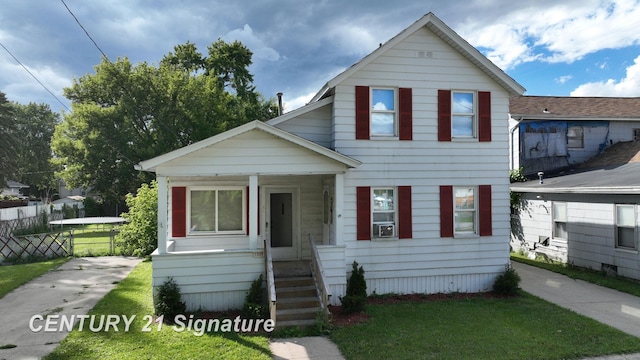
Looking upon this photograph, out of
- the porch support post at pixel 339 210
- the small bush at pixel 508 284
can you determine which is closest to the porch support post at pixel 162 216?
the porch support post at pixel 339 210

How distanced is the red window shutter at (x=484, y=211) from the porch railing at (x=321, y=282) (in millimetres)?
4936

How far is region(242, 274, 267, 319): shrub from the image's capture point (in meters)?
7.71

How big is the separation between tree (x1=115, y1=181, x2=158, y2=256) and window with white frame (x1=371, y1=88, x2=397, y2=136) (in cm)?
1082

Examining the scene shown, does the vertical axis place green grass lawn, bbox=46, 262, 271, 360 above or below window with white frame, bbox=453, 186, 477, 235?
below

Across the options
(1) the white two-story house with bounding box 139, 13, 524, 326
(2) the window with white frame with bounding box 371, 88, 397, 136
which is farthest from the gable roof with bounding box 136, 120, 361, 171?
(2) the window with white frame with bounding box 371, 88, 397, 136

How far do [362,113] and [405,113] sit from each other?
48.7 inches

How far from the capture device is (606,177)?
Answer: 12.6 m

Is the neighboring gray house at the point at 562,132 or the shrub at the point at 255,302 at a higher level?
Answer: the neighboring gray house at the point at 562,132

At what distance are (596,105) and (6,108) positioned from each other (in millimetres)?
52216

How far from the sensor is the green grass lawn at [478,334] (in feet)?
20.6

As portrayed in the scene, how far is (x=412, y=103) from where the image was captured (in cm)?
1008

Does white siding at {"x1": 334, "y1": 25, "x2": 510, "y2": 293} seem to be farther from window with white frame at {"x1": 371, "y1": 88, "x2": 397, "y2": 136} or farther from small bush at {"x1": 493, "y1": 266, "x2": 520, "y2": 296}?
small bush at {"x1": 493, "y1": 266, "x2": 520, "y2": 296}

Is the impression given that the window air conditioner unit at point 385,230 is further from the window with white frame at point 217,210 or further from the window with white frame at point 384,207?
the window with white frame at point 217,210

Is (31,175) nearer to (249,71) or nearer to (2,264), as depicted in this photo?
(249,71)
